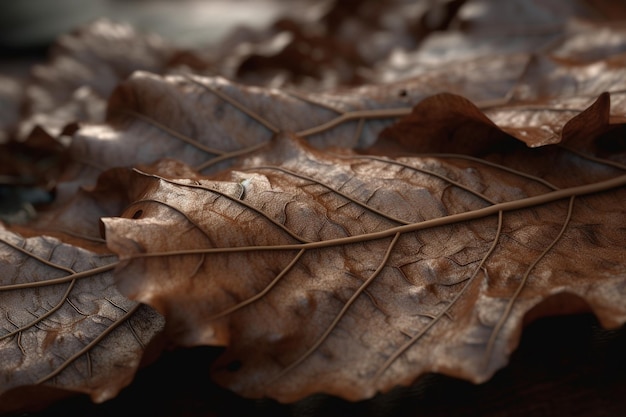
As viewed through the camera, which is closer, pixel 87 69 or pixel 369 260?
pixel 369 260

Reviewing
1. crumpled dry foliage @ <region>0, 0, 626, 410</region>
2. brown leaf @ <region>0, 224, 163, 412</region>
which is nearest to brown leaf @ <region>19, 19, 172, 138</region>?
crumpled dry foliage @ <region>0, 0, 626, 410</region>

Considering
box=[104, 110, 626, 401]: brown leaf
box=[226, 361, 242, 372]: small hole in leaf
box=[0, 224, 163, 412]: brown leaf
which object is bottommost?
box=[0, 224, 163, 412]: brown leaf

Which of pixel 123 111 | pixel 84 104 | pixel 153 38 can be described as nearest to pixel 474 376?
pixel 123 111

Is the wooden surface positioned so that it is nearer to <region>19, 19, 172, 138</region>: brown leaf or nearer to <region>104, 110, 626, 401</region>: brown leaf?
<region>104, 110, 626, 401</region>: brown leaf

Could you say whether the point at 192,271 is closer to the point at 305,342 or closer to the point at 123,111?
the point at 305,342

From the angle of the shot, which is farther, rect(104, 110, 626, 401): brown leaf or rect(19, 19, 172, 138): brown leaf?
rect(19, 19, 172, 138): brown leaf

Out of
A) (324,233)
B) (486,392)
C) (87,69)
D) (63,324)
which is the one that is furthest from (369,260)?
(87,69)

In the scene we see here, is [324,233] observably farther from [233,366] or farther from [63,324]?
[63,324]

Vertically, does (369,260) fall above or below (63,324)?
above
